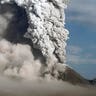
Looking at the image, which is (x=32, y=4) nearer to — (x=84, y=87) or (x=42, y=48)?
(x=42, y=48)

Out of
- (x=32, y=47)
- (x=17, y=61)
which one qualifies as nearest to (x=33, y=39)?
(x=32, y=47)

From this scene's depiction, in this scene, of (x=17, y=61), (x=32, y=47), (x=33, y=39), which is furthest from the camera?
(x=17, y=61)

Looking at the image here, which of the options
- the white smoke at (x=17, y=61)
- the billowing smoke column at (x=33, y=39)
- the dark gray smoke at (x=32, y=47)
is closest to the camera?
the billowing smoke column at (x=33, y=39)

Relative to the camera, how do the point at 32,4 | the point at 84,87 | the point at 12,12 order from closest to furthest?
1. the point at 32,4
2. the point at 12,12
3. the point at 84,87

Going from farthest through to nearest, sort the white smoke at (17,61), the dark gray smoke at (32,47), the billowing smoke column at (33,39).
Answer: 1. the white smoke at (17,61)
2. the dark gray smoke at (32,47)
3. the billowing smoke column at (33,39)

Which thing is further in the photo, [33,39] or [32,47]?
[32,47]

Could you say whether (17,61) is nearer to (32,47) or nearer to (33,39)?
(32,47)

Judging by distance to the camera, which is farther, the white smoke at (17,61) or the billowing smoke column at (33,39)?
the white smoke at (17,61)

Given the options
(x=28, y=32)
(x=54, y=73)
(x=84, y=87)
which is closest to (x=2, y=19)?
(x=28, y=32)

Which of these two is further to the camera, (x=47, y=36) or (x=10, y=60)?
(x=10, y=60)
